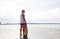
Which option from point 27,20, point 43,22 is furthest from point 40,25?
point 27,20

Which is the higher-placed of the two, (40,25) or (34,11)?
(34,11)

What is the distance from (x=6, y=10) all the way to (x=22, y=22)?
11.4 inches

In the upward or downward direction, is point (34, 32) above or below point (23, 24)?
below

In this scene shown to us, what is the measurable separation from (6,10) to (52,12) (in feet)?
2.17

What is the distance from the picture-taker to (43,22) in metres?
1.81

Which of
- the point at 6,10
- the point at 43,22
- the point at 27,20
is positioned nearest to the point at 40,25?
the point at 43,22

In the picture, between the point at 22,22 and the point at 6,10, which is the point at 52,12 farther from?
the point at 6,10

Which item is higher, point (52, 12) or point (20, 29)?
point (52, 12)

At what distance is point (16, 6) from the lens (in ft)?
5.88

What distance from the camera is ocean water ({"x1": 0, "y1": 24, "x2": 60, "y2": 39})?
176 centimetres

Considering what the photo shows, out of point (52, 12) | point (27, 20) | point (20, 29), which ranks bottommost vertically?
point (20, 29)

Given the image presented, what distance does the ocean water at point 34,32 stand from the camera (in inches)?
69.2

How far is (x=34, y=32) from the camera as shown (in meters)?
1.78

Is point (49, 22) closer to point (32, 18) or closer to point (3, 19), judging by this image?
point (32, 18)
